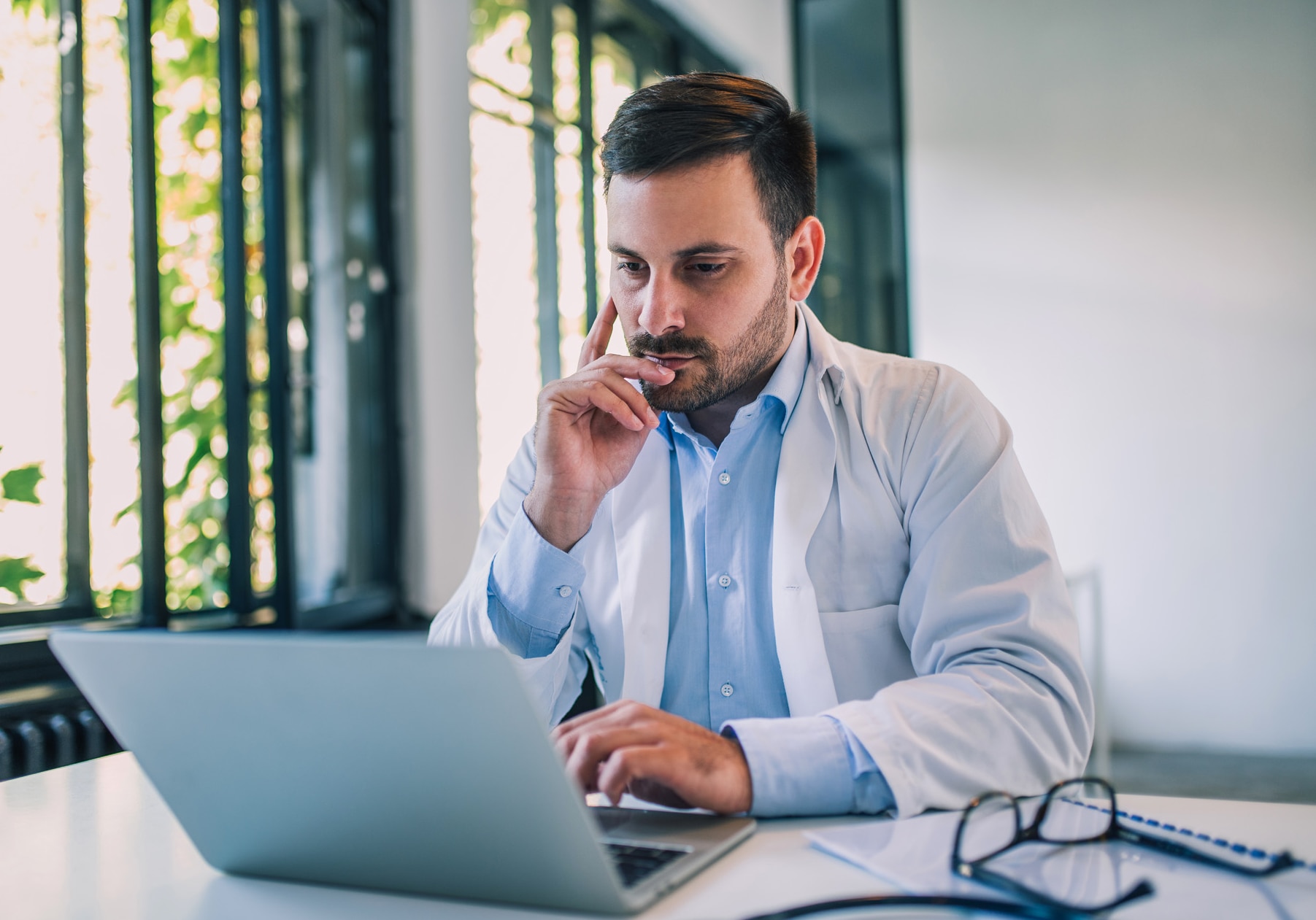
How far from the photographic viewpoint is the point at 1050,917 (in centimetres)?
60

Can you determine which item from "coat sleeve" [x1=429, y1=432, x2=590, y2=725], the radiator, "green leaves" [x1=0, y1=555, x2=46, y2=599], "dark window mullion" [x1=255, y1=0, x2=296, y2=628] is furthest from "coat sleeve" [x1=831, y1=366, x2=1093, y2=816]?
"dark window mullion" [x1=255, y1=0, x2=296, y2=628]

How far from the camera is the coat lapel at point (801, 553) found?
4.27 feet

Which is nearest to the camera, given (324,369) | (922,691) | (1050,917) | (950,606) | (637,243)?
(1050,917)

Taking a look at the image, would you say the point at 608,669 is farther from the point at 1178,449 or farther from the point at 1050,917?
the point at 1178,449

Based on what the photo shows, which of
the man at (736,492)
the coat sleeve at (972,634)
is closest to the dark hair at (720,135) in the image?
the man at (736,492)

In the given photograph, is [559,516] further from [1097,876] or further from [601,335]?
[1097,876]

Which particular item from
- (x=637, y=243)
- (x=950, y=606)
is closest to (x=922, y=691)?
(x=950, y=606)

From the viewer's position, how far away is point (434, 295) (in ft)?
10.3

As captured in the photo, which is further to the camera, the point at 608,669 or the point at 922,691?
the point at 608,669

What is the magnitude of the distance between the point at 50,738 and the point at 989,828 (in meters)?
1.71

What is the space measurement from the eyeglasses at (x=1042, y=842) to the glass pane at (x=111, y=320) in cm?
199

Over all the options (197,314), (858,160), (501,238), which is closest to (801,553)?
(197,314)

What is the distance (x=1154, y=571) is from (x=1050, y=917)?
199 inches

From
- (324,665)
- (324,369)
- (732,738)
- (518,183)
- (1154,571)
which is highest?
(518,183)
